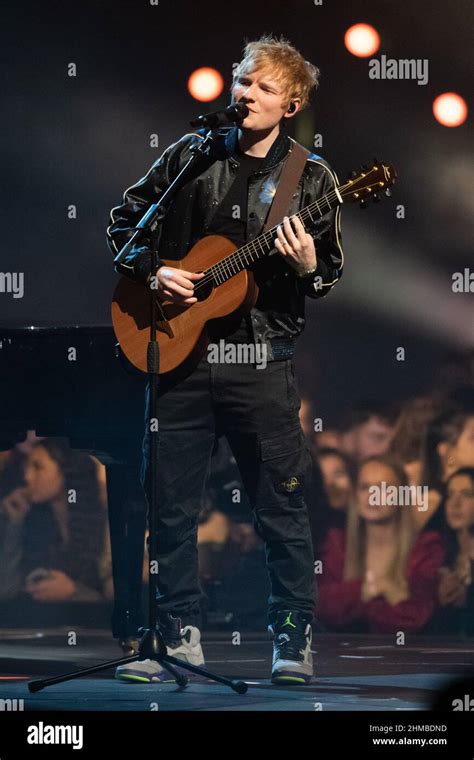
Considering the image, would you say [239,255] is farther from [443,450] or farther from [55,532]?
[55,532]

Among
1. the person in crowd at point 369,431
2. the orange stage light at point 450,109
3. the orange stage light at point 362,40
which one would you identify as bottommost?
the person in crowd at point 369,431

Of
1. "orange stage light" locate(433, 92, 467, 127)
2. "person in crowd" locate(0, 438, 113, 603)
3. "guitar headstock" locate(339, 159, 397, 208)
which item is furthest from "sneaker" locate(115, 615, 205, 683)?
"orange stage light" locate(433, 92, 467, 127)

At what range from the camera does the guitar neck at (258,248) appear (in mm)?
4125

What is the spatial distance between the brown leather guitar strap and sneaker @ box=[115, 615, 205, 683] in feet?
4.45

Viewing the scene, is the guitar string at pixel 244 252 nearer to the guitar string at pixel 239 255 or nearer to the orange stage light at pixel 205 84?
the guitar string at pixel 239 255

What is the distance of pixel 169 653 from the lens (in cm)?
428

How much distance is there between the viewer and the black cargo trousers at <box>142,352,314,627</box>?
4.28 m

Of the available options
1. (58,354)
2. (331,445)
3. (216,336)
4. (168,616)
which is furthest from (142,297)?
(331,445)

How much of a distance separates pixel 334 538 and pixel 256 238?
8.83ft

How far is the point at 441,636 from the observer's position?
6227mm

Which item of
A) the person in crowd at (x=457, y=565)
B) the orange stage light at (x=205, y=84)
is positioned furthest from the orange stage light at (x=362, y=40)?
the person in crowd at (x=457, y=565)

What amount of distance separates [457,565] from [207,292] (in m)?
2.67

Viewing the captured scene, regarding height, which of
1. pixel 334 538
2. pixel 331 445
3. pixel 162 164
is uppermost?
pixel 162 164

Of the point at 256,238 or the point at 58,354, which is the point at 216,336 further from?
the point at 58,354
